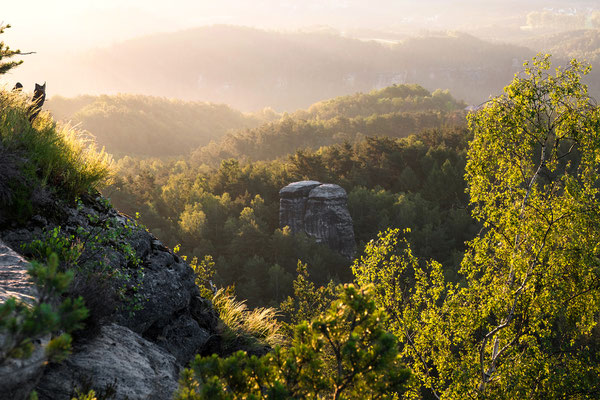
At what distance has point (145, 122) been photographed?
119 meters

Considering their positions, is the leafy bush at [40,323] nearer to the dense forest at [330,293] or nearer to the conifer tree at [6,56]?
the dense forest at [330,293]

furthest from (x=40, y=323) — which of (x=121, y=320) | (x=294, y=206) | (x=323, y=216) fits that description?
(x=294, y=206)

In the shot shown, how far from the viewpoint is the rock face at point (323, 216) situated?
37156 mm

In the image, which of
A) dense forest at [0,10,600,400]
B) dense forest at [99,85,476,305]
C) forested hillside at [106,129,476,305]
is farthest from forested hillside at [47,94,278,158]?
dense forest at [0,10,600,400]

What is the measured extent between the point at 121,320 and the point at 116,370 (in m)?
1.41

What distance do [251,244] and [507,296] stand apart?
90.4 ft

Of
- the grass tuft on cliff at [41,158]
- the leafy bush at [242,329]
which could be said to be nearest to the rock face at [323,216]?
the leafy bush at [242,329]

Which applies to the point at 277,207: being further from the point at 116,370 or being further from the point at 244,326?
the point at 116,370

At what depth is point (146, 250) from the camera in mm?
7047

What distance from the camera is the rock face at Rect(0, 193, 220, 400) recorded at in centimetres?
383

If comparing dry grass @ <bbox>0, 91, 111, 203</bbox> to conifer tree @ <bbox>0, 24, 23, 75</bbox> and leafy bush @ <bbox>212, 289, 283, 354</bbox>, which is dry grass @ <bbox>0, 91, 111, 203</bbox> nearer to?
conifer tree @ <bbox>0, 24, 23, 75</bbox>

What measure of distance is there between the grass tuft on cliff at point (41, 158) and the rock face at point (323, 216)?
2983 cm

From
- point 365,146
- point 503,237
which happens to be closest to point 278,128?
point 365,146

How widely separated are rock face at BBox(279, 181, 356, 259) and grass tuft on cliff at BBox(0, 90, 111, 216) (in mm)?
29831
